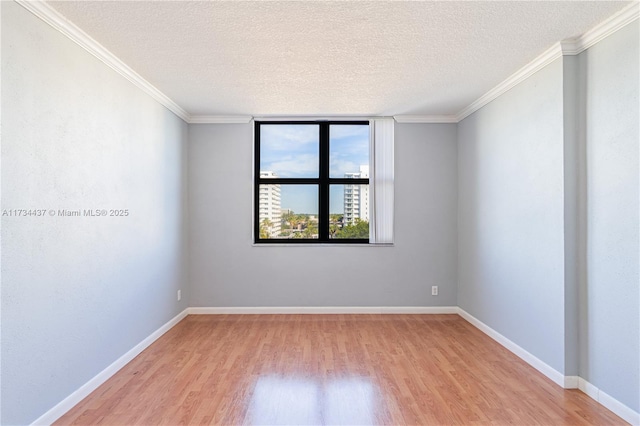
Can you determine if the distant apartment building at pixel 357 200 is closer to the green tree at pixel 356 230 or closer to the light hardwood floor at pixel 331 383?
the green tree at pixel 356 230

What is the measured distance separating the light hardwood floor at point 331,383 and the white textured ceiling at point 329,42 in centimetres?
254

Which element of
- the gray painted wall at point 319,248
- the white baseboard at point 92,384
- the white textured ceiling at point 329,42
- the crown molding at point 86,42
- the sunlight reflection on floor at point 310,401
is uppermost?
the white textured ceiling at point 329,42

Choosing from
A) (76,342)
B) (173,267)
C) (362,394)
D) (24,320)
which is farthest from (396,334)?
(24,320)

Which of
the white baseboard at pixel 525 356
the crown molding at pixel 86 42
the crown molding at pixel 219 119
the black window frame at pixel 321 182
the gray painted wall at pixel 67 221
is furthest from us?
the black window frame at pixel 321 182

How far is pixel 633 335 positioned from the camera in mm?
2271

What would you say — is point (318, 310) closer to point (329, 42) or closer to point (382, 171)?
point (382, 171)

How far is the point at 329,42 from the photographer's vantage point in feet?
8.82

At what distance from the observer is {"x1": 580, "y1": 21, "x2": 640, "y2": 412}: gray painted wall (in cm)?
228

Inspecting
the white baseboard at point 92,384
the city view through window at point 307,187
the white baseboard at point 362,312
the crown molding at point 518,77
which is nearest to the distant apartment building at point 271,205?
the city view through window at point 307,187

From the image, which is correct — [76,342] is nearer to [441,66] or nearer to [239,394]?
Result: [239,394]

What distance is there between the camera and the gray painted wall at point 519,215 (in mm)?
2863

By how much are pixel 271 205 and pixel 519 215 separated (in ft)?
9.65

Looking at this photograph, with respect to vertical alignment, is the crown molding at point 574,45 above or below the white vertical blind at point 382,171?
above

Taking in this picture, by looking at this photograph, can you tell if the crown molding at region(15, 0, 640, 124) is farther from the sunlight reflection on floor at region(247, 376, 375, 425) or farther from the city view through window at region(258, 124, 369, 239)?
the sunlight reflection on floor at region(247, 376, 375, 425)
